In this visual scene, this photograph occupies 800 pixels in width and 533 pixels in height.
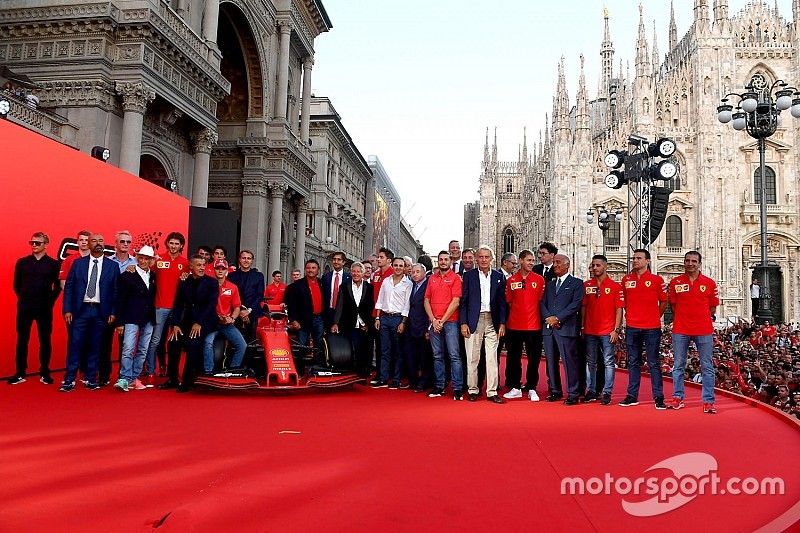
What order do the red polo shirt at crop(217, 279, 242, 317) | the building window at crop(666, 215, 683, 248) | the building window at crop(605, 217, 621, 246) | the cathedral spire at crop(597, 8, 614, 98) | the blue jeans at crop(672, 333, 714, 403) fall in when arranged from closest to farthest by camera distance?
the blue jeans at crop(672, 333, 714, 403) → the red polo shirt at crop(217, 279, 242, 317) → the building window at crop(666, 215, 683, 248) → the building window at crop(605, 217, 621, 246) → the cathedral spire at crop(597, 8, 614, 98)

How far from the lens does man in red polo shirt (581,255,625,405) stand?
24.0ft

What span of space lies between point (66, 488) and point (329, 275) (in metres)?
5.90

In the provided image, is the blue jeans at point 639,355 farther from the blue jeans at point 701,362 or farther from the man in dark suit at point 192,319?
the man in dark suit at point 192,319

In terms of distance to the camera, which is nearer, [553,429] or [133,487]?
[133,487]

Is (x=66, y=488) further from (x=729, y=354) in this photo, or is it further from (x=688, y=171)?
(x=688, y=171)

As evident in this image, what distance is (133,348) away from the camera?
7480mm

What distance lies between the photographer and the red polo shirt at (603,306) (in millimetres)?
7395

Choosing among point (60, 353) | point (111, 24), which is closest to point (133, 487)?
point (60, 353)

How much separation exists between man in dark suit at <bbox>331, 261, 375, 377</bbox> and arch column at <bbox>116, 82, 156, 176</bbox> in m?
8.87

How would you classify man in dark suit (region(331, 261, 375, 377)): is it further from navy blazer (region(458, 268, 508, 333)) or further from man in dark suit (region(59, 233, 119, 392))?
man in dark suit (region(59, 233, 119, 392))

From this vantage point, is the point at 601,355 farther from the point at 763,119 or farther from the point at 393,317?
the point at 763,119

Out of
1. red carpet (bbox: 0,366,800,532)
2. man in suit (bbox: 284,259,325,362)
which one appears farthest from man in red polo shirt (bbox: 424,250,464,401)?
man in suit (bbox: 284,259,325,362)

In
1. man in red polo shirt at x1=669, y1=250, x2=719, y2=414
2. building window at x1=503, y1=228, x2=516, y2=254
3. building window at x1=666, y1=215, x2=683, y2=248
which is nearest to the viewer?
man in red polo shirt at x1=669, y1=250, x2=719, y2=414

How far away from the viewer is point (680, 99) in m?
41.7
